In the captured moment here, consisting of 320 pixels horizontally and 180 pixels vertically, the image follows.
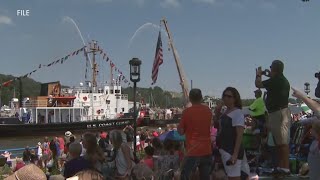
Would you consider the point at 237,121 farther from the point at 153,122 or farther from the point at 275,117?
the point at 153,122

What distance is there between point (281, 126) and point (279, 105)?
32 centimetres

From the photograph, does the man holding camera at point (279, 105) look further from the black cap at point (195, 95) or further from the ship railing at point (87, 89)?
the ship railing at point (87, 89)

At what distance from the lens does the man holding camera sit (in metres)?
7.08

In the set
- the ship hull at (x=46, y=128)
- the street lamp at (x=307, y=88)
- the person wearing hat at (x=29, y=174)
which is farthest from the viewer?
the ship hull at (x=46, y=128)

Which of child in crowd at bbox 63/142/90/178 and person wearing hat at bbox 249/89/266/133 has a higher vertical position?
person wearing hat at bbox 249/89/266/133

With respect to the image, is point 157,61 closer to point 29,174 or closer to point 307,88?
point 307,88

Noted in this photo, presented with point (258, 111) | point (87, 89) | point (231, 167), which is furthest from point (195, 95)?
point (87, 89)

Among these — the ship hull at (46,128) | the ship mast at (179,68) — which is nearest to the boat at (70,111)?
the ship hull at (46,128)

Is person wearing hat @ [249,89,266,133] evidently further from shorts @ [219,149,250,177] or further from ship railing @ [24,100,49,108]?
ship railing @ [24,100,49,108]

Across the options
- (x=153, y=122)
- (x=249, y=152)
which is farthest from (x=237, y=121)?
(x=153, y=122)

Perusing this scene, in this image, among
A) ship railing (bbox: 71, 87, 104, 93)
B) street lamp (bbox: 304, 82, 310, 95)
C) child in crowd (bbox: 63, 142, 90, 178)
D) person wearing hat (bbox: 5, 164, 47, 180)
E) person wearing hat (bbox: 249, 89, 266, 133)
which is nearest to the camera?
person wearing hat (bbox: 5, 164, 47, 180)

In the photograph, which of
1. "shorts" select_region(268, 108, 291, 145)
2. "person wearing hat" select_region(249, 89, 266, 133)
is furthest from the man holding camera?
"person wearing hat" select_region(249, 89, 266, 133)

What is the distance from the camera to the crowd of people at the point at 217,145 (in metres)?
5.87

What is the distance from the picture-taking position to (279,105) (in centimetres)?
713
